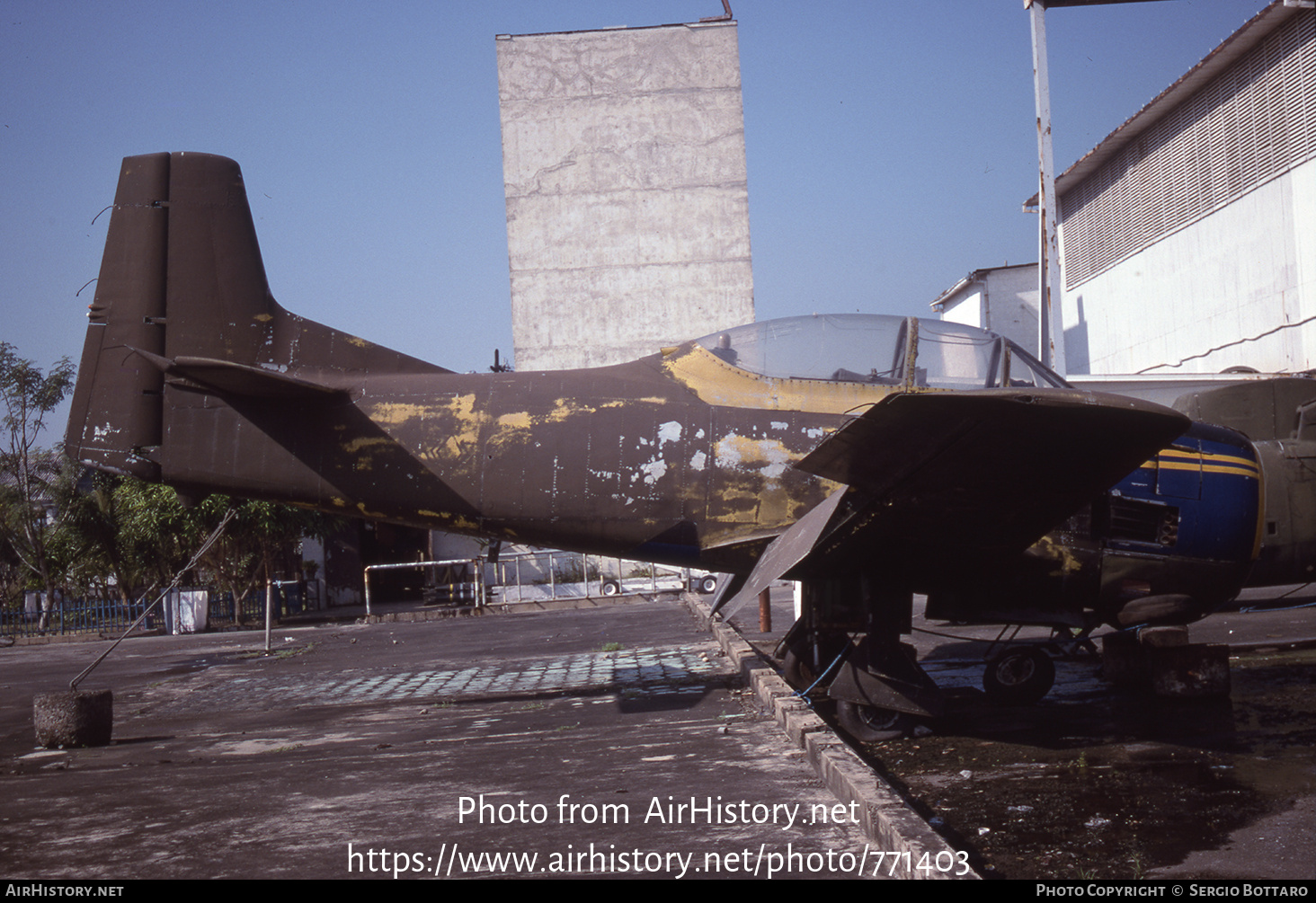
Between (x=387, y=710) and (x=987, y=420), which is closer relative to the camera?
(x=987, y=420)

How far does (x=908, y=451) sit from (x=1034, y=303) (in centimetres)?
3132

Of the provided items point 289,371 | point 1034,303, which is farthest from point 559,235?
point 289,371

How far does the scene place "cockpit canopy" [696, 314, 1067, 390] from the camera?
721 cm

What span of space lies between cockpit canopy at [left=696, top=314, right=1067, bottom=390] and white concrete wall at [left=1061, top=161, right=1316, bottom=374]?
15864 millimetres

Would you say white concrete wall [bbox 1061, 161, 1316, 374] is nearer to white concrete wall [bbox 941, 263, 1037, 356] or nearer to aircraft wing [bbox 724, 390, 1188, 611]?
white concrete wall [bbox 941, 263, 1037, 356]

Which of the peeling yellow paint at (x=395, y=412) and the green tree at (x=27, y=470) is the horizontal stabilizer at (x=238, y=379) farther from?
the green tree at (x=27, y=470)

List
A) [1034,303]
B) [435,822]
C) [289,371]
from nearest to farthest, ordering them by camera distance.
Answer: [435,822], [289,371], [1034,303]

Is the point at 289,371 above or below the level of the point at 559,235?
below

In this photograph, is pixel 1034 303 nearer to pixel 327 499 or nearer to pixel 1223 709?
pixel 1223 709

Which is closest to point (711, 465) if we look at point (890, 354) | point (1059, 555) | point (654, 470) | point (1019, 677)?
point (654, 470)

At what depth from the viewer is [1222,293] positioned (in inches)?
874

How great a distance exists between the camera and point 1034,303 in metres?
33.8

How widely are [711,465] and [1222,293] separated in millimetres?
20406

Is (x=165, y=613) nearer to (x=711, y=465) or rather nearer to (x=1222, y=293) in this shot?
(x=711, y=465)
